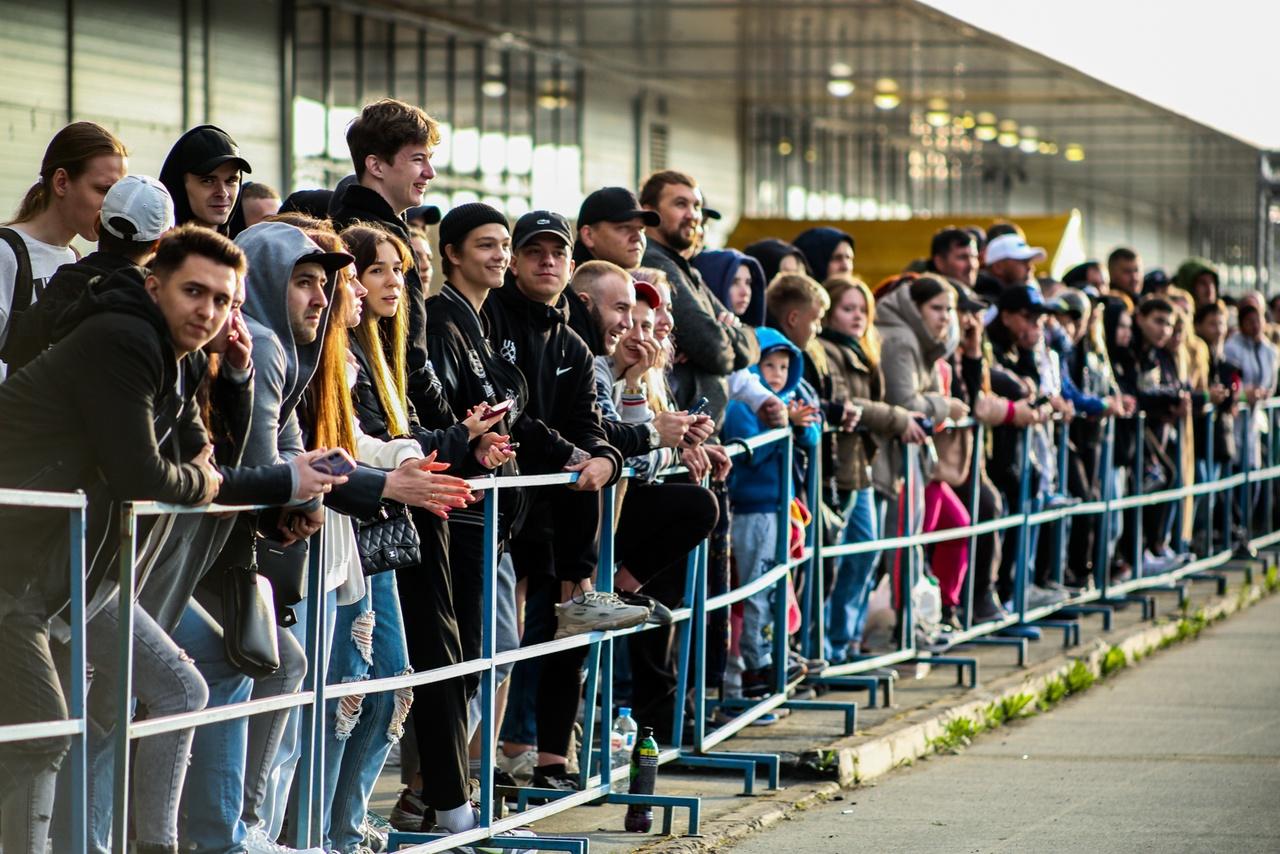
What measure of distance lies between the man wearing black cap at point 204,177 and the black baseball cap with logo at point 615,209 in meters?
1.93

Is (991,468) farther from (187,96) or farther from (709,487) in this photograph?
(187,96)

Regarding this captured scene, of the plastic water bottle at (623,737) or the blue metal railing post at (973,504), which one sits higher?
the blue metal railing post at (973,504)

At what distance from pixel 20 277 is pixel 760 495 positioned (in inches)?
149

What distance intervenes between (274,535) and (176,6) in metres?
13.9

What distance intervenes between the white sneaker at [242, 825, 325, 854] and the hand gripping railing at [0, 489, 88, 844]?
70 centimetres

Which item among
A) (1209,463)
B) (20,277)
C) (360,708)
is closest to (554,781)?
(360,708)

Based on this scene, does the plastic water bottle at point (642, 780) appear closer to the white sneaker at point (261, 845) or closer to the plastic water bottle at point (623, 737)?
the plastic water bottle at point (623, 737)

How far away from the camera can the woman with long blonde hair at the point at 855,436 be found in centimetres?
998

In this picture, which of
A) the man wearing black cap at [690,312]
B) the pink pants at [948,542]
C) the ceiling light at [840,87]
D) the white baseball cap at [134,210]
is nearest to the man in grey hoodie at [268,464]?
the white baseball cap at [134,210]

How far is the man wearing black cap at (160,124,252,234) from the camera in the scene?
20.7ft

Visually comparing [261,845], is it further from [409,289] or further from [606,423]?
[606,423]

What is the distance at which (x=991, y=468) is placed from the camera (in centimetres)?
1196

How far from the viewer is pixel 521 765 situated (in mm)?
7383

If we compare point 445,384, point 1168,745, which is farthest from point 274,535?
point 1168,745
